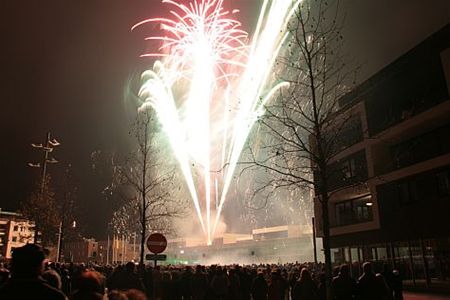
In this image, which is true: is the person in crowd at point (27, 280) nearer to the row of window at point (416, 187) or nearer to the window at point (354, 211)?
the row of window at point (416, 187)

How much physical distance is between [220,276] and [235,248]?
9142 centimetres

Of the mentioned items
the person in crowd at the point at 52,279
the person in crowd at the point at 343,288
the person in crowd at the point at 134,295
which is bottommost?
the person in crowd at the point at 343,288

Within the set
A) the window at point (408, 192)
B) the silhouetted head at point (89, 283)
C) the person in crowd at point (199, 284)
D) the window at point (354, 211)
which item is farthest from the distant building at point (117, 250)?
the silhouetted head at point (89, 283)

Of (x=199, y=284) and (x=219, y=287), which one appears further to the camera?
(x=199, y=284)

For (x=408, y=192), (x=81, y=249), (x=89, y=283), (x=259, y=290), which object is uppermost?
(x=81, y=249)

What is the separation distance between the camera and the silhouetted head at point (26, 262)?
3.78 metres

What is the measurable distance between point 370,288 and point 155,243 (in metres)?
8.07

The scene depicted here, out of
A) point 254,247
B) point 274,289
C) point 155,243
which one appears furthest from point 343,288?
point 254,247

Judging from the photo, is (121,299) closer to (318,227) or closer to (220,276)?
(220,276)

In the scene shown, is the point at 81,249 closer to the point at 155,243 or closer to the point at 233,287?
the point at 233,287

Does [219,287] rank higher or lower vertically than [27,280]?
lower

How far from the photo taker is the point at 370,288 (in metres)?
8.70

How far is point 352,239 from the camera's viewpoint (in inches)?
1356

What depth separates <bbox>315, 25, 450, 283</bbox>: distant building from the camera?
25062 mm
